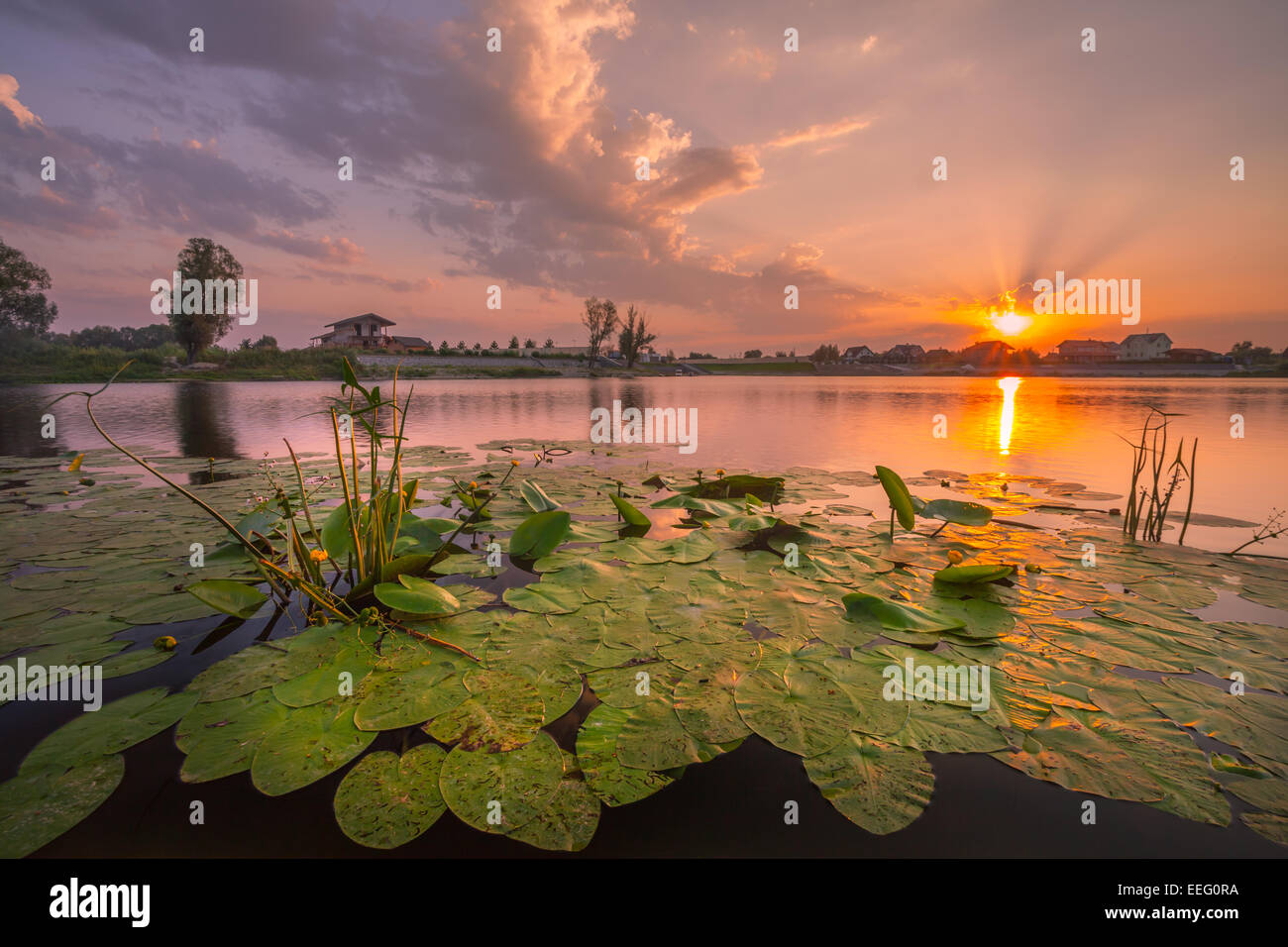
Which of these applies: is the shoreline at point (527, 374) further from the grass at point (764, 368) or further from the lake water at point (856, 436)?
the lake water at point (856, 436)

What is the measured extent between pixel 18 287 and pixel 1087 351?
11334 centimetres

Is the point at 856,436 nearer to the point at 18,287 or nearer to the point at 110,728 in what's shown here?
the point at 110,728

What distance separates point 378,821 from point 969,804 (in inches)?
63.3

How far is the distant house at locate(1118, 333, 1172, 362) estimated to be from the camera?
61.1 meters

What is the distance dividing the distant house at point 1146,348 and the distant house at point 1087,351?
1.36 m

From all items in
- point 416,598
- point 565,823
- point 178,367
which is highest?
point 178,367

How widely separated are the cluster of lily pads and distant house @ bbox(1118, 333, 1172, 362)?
269ft

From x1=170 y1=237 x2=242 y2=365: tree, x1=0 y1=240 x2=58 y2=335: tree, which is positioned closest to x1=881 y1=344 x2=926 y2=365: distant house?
x1=170 y1=237 x2=242 y2=365: tree

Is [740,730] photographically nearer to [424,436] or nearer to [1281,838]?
[1281,838]

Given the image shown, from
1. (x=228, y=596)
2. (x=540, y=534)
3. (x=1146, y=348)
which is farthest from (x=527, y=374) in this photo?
(x=1146, y=348)

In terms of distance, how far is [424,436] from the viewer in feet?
31.6

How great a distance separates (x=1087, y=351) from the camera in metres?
69.1
